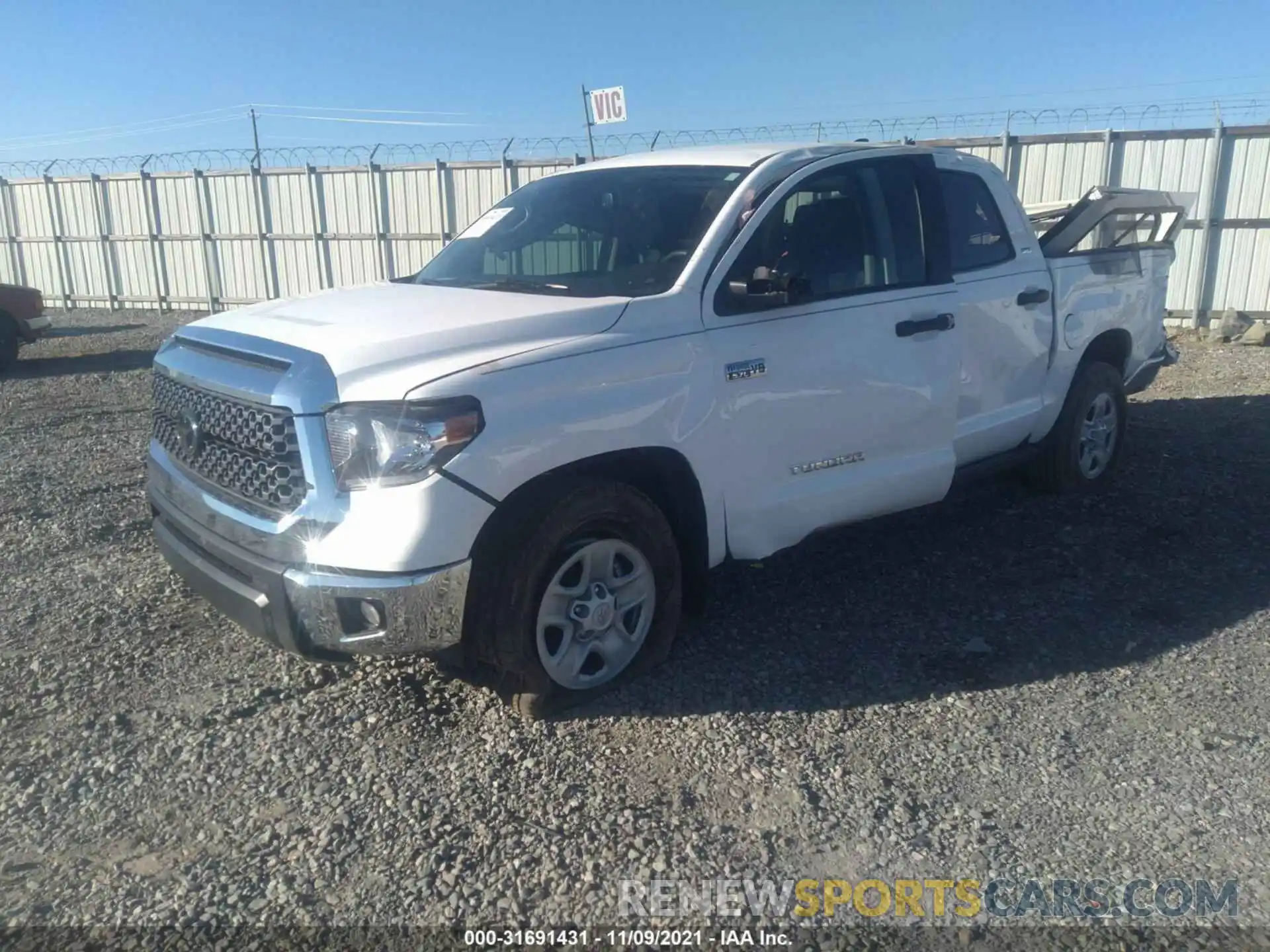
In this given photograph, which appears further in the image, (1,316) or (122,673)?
(1,316)

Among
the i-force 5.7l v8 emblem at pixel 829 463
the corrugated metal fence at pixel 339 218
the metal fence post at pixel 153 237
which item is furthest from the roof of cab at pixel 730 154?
the metal fence post at pixel 153 237

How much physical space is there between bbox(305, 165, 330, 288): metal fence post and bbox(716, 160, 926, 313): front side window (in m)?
14.6

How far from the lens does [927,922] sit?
2730mm

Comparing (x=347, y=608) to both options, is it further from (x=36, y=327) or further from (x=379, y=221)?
(x=379, y=221)

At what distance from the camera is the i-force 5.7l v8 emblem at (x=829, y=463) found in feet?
13.9

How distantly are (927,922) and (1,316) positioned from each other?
13.7m

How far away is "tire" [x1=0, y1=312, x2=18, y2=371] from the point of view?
12797 millimetres

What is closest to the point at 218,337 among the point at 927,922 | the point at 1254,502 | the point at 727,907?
the point at 727,907

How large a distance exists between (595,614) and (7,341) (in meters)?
12.1

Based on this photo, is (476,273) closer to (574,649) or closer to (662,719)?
(574,649)

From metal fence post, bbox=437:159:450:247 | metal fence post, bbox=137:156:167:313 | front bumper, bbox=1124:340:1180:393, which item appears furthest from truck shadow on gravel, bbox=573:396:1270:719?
metal fence post, bbox=137:156:167:313

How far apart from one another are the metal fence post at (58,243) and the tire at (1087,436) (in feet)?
68.4

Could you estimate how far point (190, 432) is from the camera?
3848mm

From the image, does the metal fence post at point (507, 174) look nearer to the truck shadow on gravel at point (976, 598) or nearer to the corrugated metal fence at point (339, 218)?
the corrugated metal fence at point (339, 218)
